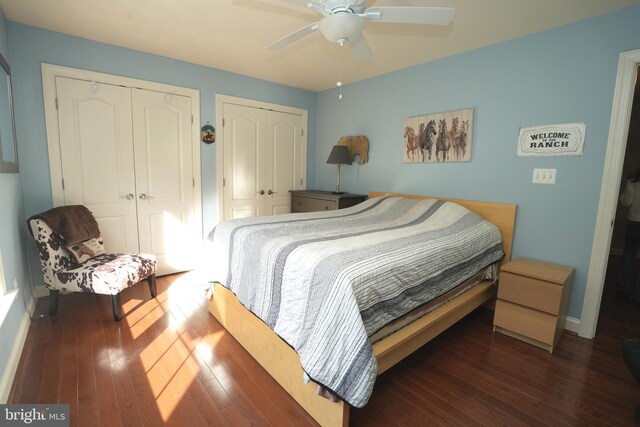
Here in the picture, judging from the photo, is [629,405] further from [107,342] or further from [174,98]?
[174,98]

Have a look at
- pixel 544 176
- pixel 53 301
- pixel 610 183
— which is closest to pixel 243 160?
pixel 53 301

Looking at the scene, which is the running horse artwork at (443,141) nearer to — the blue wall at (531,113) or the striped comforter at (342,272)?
the blue wall at (531,113)

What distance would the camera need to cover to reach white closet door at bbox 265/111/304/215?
404cm

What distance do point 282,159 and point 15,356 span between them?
10.2ft

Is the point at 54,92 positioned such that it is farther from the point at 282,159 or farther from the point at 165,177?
the point at 282,159

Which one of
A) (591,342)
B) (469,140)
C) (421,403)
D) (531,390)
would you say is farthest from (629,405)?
(469,140)

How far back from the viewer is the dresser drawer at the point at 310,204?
141 inches

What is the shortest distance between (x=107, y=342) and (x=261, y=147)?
263 cm

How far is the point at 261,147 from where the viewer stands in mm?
3951

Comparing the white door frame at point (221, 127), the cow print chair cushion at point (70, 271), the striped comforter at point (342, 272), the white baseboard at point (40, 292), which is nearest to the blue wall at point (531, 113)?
the striped comforter at point (342, 272)

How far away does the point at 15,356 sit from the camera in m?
1.80

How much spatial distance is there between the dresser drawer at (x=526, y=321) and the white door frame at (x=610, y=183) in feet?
1.52

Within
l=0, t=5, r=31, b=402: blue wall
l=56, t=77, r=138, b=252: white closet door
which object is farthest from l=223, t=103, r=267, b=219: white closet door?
l=0, t=5, r=31, b=402: blue wall

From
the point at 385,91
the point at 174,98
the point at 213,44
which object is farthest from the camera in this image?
the point at 385,91
